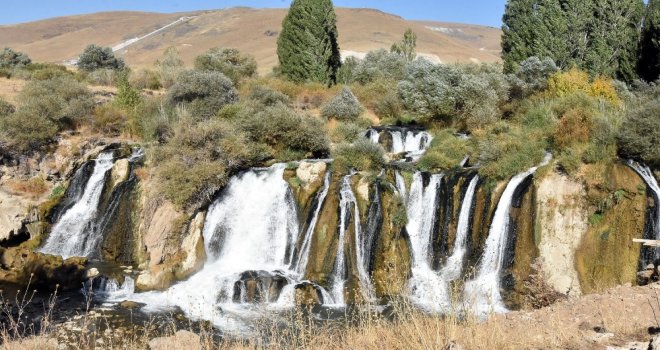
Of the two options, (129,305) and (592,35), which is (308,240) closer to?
(129,305)

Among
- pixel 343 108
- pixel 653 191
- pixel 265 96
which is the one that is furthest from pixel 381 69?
pixel 653 191

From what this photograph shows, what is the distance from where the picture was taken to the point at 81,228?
18281mm

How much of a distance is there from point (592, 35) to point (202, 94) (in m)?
20.1

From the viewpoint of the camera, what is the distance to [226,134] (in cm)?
1852

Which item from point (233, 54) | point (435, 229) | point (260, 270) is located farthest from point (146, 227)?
point (233, 54)

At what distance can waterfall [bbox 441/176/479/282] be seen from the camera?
46.0 ft

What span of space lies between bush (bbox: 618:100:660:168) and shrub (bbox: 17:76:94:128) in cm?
2189

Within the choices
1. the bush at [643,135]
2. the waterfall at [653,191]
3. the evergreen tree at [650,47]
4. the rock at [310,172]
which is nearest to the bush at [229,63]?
the rock at [310,172]

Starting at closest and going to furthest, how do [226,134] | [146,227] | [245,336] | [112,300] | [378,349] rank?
[378,349] → [245,336] → [112,300] → [146,227] → [226,134]

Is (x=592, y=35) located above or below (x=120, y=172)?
above

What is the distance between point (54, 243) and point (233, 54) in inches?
854

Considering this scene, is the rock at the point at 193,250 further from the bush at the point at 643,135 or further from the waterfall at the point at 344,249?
the bush at the point at 643,135

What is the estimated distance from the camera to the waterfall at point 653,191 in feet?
40.3

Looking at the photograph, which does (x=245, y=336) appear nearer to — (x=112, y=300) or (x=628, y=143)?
(x=112, y=300)
